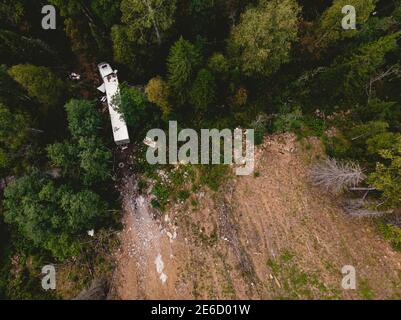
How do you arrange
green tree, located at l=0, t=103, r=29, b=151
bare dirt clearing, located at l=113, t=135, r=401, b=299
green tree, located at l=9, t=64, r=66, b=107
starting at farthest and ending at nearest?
green tree, located at l=9, t=64, r=66, b=107, green tree, located at l=0, t=103, r=29, b=151, bare dirt clearing, located at l=113, t=135, r=401, b=299

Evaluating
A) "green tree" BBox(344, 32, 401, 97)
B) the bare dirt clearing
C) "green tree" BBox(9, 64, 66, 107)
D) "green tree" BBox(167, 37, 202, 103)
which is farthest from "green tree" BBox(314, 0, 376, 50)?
"green tree" BBox(9, 64, 66, 107)

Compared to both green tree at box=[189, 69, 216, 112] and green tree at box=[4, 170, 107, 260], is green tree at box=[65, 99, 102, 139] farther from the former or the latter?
green tree at box=[189, 69, 216, 112]

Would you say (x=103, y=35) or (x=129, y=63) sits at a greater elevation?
(x=103, y=35)

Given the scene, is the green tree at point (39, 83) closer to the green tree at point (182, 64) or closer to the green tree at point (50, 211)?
the green tree at point (50, 211)
